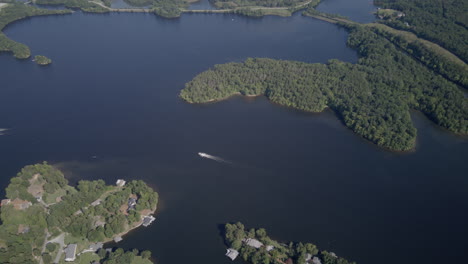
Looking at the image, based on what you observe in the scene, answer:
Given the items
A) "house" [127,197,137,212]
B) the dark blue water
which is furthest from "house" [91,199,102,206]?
the dark blue water

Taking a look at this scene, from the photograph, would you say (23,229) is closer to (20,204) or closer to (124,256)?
(20,204)

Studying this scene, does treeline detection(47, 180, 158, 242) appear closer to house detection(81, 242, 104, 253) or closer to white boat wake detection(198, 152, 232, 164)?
house detection(81, 242, 104, 253)

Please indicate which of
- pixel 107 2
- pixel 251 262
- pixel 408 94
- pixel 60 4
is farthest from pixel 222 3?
pixel 251 262

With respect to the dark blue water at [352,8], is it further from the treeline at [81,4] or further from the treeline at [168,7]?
the treeline at [81,4]

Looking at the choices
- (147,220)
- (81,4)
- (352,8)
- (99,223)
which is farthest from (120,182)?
(352,8)

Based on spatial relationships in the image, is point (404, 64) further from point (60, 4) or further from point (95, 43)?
point (60, 4)

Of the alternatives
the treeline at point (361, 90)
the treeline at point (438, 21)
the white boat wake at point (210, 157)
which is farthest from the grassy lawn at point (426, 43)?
→ the white boat wake at point (210, 157)
